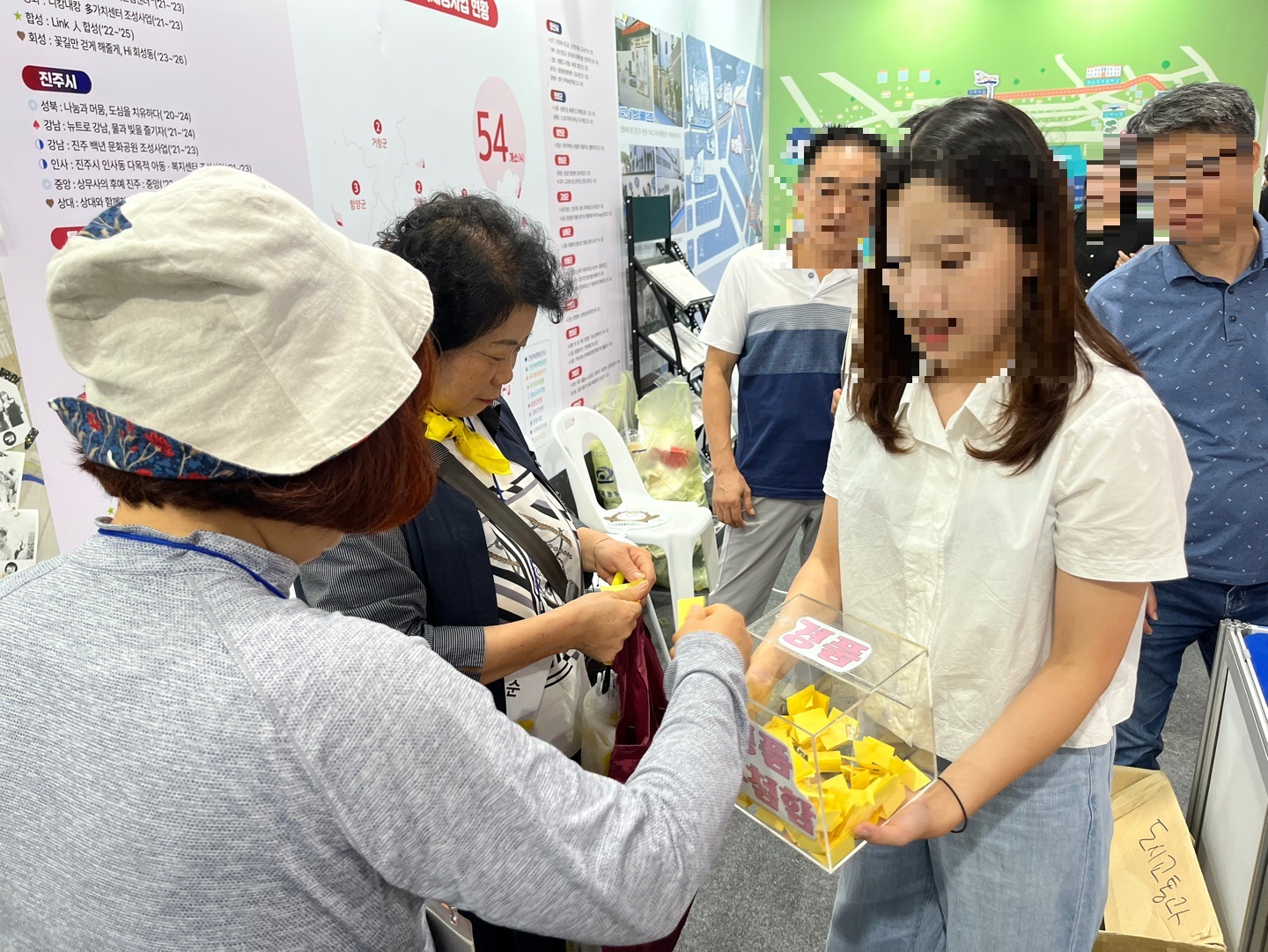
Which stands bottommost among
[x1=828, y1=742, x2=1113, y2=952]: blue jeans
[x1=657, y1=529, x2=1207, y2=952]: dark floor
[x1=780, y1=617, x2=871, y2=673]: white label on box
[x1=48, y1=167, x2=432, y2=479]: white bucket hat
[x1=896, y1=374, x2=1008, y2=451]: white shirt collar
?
[x1=657, y1=529, x2=1207, y2=952]: dark floor

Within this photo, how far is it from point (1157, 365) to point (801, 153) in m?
1.01

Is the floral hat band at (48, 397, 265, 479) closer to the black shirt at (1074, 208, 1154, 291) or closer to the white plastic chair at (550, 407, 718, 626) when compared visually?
the black shirt at (1074, 208, 1154, 291)

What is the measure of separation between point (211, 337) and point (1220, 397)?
2029mm

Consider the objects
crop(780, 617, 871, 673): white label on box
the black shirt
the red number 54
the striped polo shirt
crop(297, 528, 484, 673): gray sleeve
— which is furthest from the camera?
the red number 54

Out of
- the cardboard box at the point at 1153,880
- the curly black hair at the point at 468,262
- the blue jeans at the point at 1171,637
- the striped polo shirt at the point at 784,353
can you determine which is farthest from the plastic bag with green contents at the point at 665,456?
the curly black hair at the point at 468,262

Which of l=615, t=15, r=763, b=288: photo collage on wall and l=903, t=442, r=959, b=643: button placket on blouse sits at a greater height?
l=615, t=15, r=763, b=288: photo collage on wall

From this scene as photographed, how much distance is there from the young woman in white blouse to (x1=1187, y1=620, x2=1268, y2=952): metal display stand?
1.97ft

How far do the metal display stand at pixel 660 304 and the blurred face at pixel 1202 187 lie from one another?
8.19ft

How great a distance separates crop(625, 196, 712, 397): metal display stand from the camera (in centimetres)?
417

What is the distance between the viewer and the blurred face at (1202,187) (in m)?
1.74

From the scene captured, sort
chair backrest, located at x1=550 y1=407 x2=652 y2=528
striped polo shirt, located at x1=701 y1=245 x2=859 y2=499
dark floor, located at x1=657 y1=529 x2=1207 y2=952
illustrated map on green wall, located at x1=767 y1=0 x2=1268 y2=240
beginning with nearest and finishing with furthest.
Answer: dark floor, located at x1=657 y1=529 x2=1207 y2=952, striped polo shirt, located at x1=701 y1=245 x2=859 y2=499, chair backrest, located at x1=550 y1=407 x2=652 y2=528, illustrated map on green wall, located at x1=767 y1=0 x2=1268 y2=240

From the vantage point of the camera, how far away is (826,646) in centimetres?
104

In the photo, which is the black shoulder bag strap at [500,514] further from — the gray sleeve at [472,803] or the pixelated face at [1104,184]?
the pixelated face at [1104,184]

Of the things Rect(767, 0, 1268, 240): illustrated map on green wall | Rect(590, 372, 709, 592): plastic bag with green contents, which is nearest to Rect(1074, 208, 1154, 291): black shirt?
Rect(590, 372, 709, 592): plastic bag with green contents
